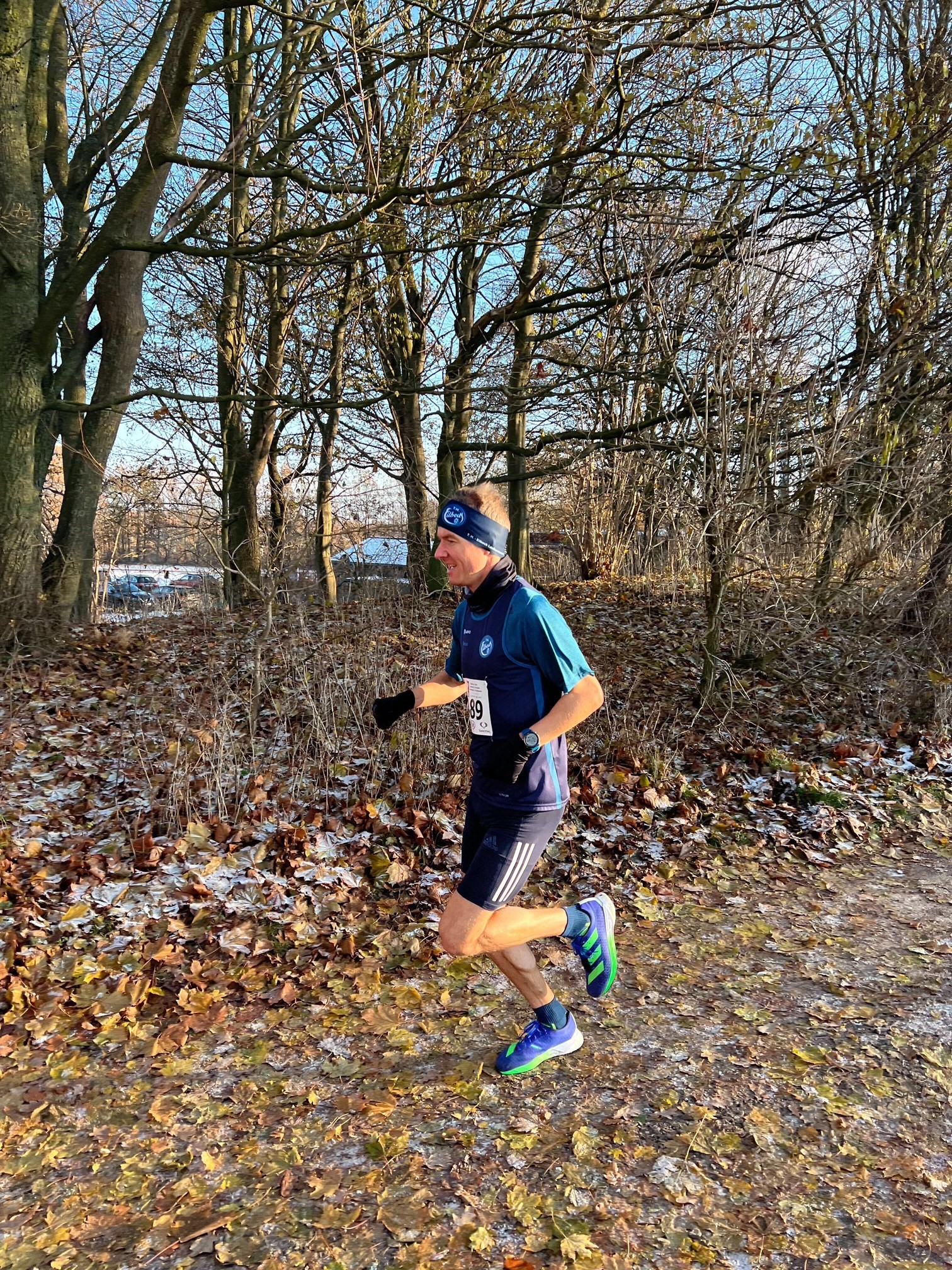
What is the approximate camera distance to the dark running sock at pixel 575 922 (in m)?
3.11

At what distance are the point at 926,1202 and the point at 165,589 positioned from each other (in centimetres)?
1230

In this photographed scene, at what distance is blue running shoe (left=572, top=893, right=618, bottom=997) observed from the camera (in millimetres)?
3160

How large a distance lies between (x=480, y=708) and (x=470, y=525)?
0.68 m

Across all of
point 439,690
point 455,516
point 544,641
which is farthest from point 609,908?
point 455,516

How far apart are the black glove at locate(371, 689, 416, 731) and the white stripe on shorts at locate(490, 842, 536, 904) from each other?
0.73 m

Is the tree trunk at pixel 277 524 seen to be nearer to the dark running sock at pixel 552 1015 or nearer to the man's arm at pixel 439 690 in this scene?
the man's arm at pixel 439 690

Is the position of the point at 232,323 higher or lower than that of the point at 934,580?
higher

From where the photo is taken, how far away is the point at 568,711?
2584 millimetres

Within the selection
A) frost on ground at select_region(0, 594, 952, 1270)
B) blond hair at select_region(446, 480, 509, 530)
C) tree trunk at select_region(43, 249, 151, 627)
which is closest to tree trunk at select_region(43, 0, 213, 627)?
tree trunk at select_region(43, 249, 151, 627)

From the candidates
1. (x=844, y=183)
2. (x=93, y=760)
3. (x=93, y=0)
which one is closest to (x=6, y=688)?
(x=93, y=760)

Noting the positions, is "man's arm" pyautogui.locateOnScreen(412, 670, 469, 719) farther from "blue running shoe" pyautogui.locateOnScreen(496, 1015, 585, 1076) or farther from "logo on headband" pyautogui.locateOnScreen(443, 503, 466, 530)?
"blue running shoe" pyautogui.locateOnScreen(496, 1015, 585, 1076)

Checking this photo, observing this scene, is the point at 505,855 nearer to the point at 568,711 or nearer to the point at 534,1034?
the point at 568,711

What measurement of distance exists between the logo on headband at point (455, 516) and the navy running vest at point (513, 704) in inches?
11.9

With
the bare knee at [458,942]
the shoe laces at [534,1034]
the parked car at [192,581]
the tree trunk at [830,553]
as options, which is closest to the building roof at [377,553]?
the parked car at [192,581]
